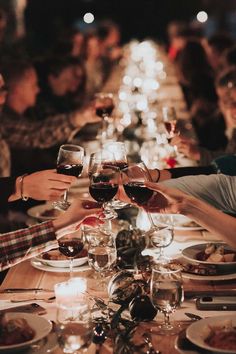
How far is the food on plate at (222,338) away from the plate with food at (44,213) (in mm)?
1526

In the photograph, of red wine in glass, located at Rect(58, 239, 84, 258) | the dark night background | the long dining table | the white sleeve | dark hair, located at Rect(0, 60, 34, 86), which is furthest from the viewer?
the dark night background

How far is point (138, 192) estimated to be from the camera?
2.25 meters

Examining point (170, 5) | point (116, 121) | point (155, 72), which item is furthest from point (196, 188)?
point (170, 5)

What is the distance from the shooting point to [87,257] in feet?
7.82

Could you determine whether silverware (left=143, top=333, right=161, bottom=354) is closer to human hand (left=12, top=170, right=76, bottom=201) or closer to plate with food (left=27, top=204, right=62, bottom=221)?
human hand (left=12, top=170, right=76, bottom=201)

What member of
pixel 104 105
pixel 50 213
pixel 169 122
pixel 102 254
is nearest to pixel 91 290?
pixel 102 254

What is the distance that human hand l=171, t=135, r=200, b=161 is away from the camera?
383 cm

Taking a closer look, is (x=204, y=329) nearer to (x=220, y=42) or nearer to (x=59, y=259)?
(x=59, y=259)

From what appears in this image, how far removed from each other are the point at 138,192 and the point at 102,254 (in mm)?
214

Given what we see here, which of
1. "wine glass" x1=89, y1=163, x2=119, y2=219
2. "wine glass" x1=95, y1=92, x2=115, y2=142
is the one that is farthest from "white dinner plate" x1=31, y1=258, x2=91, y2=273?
"wine glass" x1=95, y1=92, x2=115, y2=142

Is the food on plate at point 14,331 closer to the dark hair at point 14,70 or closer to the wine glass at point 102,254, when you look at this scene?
A: the wine glass at point 102,254

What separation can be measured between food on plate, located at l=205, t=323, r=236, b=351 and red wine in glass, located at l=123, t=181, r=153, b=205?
2.05ft

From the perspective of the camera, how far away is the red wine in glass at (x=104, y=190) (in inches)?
89.5

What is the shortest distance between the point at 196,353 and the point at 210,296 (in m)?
0.39
